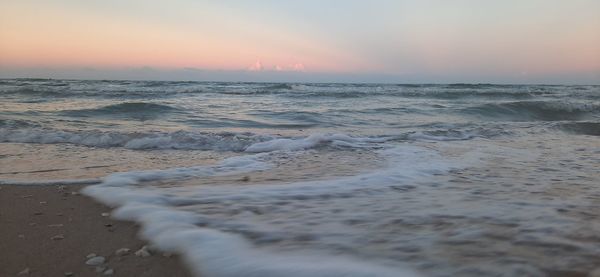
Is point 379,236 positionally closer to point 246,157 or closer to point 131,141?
point 246,157

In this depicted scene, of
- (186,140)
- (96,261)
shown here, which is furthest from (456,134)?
(96,261)

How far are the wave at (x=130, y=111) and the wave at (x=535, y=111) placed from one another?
29.1 feet

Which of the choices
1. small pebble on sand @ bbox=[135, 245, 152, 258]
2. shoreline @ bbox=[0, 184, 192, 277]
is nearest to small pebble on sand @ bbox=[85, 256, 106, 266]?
shoreline @ bbox=[0, 184, 192, 277]

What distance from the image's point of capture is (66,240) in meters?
2.52

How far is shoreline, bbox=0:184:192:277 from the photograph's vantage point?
2127 mm

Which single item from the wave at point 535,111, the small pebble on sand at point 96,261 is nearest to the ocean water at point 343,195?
the small pebble on sand at point 96,261

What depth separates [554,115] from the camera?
564 inches

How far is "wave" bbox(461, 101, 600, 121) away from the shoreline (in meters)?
12.3

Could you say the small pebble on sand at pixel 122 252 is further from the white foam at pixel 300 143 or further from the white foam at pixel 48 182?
the white foam at pixel 300 143

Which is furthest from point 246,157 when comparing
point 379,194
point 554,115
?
point 554,115

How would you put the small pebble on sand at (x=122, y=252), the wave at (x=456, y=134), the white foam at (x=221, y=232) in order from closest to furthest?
the white foam at (x=221, y=232), the small pebble on sand at (x=122, y=252), the wave at (x=456, y=134)

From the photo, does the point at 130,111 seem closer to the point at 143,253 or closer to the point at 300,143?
the point at 300,143

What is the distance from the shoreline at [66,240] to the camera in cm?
213

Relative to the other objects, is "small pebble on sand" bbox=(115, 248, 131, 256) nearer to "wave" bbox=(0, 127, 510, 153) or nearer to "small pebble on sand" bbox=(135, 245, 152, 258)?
"small pebble on sand" bbox=(135, 245, 152, 258)
